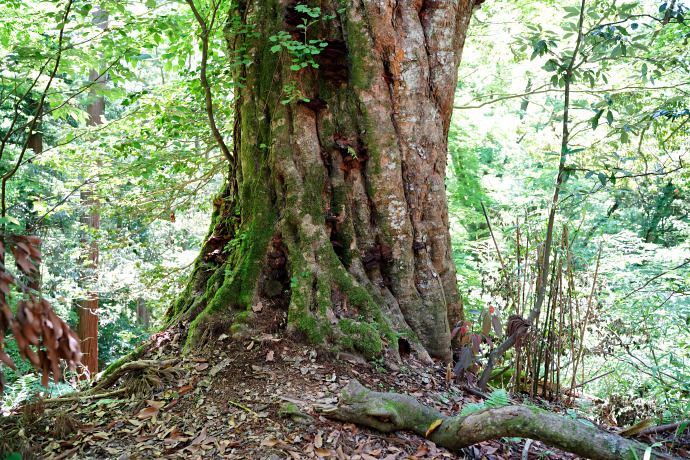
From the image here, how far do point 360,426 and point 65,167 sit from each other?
18.5 ft

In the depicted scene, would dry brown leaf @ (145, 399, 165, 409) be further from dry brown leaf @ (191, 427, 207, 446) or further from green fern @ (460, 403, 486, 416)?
green fern @ (460, 403, 486, 416)

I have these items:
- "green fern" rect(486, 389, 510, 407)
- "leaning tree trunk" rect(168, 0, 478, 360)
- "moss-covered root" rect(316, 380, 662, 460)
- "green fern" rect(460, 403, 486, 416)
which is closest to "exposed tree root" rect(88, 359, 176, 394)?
"leaning tree trunk" rect(168, 0, 478, 360)

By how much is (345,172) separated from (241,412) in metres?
2.15

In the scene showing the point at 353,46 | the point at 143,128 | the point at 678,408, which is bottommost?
the point at 678,408

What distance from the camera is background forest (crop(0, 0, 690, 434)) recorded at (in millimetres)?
3832

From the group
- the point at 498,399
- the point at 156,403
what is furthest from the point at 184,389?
the point at 498,399

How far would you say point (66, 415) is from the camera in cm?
270

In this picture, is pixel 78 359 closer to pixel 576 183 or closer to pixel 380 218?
pixel 380 218

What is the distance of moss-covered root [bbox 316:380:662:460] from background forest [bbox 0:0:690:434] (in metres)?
0.97

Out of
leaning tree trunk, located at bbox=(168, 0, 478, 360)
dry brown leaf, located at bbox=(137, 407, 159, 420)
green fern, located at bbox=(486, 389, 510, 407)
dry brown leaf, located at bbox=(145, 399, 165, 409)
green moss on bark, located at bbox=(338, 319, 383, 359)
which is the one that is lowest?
dry brown leaf, located at bbox=(137, 407, 159, 420)

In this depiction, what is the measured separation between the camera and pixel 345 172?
3906 millimetres

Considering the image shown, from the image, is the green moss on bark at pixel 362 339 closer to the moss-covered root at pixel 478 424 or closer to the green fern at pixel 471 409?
the moss-covered root at pixel 478 424

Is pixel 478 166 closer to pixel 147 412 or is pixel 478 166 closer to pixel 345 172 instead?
pixel 345 172

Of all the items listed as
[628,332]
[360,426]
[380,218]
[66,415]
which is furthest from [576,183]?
[66,415]
